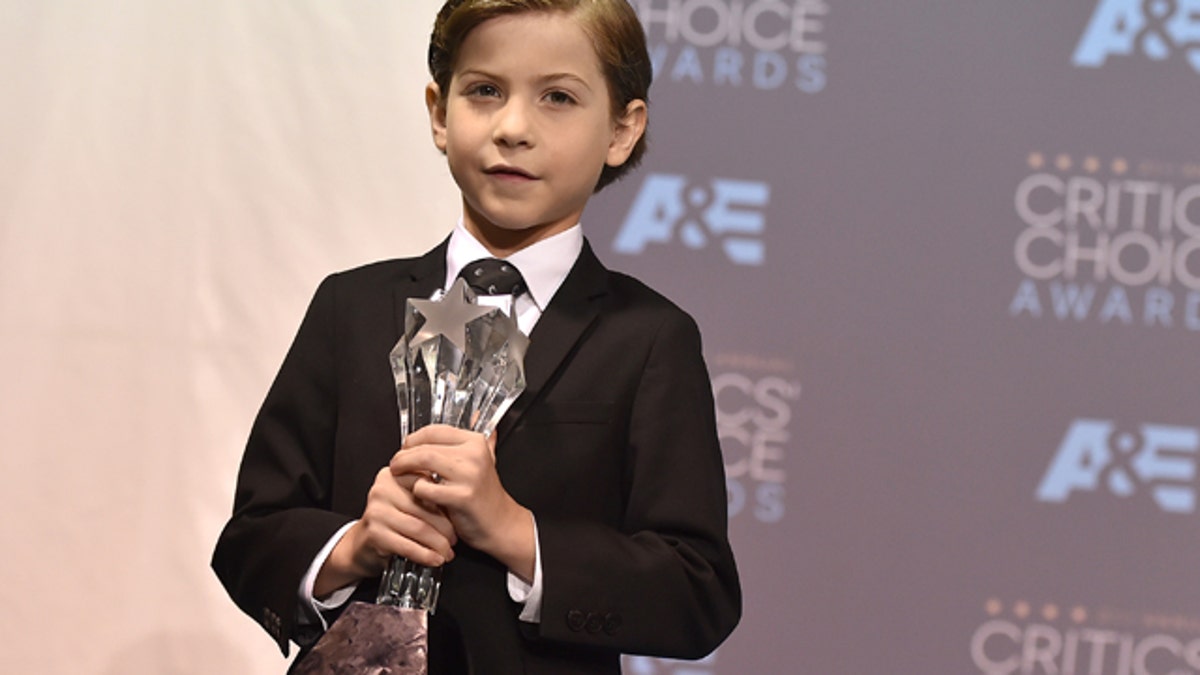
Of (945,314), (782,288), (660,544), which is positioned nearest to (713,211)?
(782,288)

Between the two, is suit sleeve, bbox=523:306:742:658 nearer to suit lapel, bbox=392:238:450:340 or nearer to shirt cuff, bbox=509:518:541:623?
shirt cuff, bbox=509:518:541:623

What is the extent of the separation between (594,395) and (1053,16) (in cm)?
136

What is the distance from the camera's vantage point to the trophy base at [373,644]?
1121mm

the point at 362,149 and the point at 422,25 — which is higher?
the point at 422,25

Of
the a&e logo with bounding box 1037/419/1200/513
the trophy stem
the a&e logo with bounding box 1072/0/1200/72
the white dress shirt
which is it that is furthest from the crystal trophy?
the a&e logo with bounding box 1072/0/1200/72

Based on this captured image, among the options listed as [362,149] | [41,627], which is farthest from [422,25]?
[41,627]

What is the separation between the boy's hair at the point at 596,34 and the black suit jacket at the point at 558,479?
177 millimetres

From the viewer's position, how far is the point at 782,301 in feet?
7.57

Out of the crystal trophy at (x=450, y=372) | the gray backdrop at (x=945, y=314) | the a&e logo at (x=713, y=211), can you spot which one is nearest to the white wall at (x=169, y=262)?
the a&e logo at (x=713, y=211)

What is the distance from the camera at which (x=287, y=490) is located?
133cm

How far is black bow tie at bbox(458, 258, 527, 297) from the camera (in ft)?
4.32

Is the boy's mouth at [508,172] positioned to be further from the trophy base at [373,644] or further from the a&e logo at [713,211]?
the a&e logo at [713,211]

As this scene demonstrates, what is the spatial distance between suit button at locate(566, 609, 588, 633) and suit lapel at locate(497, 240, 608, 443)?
172mm

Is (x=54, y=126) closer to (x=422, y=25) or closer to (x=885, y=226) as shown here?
(x=422, y=25)
